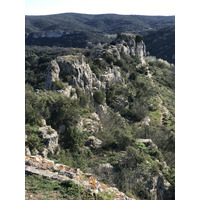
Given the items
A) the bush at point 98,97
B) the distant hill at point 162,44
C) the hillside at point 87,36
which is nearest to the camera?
the bush at point 98,97

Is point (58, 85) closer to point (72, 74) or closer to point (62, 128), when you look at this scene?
point (72, 74)

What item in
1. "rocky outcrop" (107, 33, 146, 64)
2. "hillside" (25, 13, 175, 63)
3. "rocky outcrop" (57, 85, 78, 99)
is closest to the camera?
"rocky outcrop" (57, 85, 78, 99)

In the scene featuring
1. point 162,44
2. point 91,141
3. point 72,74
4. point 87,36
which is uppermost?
point 87,36

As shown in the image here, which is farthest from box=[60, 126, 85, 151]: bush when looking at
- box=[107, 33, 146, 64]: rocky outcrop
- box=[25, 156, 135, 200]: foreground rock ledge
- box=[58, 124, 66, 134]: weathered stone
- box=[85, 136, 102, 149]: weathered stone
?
box=[107, 33, 146, 64]: rocky outcrop

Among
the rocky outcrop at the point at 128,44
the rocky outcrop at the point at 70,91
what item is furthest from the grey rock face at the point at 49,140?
the rocky outcrop at the point at 128,44

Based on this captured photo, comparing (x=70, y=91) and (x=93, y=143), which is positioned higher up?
(x=70, y=91)

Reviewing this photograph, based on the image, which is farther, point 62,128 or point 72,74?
point 72,74

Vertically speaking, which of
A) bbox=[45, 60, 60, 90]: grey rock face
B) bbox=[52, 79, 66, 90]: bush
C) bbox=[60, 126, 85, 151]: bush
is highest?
bbox=[45, 60, 60, 90]: grey rock face

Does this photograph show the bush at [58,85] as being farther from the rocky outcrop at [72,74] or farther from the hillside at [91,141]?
the rocky outcrop at [72,74]

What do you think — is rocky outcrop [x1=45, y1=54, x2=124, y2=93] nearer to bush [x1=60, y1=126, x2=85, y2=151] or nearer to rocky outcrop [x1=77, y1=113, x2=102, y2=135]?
rocky outcrop [x1=77, y1=113, x2=102, y2=135]

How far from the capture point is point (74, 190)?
777cm

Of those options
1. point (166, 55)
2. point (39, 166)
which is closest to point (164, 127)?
point (39, 166)

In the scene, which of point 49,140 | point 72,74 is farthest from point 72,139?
point 72,74

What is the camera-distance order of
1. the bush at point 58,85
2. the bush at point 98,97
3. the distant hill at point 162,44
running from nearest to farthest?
the bush at point 58,85 < the bush at point 98,97 < the distant hill at point 162,44
